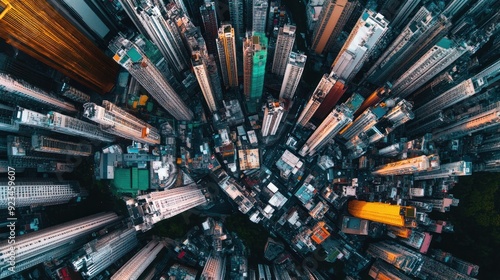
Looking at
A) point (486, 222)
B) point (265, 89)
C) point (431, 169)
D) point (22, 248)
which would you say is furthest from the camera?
point (265, 89)

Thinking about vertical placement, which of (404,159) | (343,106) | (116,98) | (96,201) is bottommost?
(96,201)

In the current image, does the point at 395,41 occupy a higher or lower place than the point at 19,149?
higher

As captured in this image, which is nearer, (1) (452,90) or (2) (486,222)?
(1) (452,90)

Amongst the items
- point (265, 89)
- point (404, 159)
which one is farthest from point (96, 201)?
point (404, 159)

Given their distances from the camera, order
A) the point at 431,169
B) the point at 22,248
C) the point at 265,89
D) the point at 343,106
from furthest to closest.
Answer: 1. the point at 265,89
2. the point at 431,169
3. the point at 343,106
4. the point at 22,248

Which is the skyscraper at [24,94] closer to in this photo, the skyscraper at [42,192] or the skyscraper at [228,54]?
the skyscraper at [42,192]

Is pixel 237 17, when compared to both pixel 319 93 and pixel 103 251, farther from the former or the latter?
pixel 103 251

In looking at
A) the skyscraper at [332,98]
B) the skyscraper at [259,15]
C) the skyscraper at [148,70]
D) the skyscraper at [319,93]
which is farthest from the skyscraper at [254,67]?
the skyscraper at [148,70]

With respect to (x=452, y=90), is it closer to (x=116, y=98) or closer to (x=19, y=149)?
(x=116, y=98)
